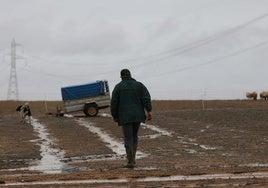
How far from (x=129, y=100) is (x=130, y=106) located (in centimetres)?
13

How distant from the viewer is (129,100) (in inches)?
503

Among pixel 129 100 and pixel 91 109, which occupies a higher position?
pixel 91 109

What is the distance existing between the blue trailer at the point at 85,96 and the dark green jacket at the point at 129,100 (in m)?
29.2

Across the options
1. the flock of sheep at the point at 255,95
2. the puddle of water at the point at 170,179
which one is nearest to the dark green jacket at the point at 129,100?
the puddle of water at the point at 170,179

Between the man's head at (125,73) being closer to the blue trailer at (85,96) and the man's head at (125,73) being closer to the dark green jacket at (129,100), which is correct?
the dark green jacket at (129,100)

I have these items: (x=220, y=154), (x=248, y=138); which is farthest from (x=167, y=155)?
(x=248, y=138)

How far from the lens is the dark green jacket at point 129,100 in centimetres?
1270

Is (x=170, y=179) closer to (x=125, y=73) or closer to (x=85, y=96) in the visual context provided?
(x=125, y=73)

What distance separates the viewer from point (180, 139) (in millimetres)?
21406

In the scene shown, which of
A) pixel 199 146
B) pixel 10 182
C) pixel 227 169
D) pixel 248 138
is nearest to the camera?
pixel 10 182

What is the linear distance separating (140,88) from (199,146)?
5.94 metres

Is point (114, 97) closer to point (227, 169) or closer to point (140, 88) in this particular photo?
point (140, 88)

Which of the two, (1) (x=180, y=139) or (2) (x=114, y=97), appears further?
(1) (x=180, y=139)

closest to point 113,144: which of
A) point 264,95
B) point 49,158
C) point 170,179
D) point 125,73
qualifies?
point 49,158
